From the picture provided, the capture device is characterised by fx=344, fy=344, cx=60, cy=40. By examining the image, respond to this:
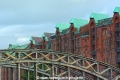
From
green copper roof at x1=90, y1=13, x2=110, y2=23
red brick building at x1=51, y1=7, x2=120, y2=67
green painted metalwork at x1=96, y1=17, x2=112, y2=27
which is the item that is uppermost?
green copper roof at x1=90, y1=13, x2=110, y2=23

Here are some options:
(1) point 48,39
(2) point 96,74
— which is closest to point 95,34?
(1) point 48,39

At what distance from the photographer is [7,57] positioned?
27.5 m

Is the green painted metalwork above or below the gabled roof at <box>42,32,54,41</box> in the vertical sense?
above

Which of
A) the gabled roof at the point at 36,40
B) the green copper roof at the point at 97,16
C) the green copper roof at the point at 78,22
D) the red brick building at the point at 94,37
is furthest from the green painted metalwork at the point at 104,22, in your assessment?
the gabled roof at the point at 36,40

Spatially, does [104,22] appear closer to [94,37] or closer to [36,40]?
[94,37]

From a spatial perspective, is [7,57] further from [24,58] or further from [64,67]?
[64,67]

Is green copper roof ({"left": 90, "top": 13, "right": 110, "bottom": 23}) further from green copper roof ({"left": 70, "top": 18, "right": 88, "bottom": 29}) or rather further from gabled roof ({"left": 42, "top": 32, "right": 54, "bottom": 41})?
gabled roof ({"left": 42, "top": 32, "right": 54, "bottom": 41})

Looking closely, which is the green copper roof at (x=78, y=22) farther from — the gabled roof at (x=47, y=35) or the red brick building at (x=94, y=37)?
the gabled roof at (x=47, y=35)

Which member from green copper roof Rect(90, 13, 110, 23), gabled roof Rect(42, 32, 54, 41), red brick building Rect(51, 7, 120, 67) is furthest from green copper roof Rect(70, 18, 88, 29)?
gabled roof Rect(42, 32, 54, 41)

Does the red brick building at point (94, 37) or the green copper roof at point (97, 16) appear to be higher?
the green copper roof at point (97, 16)

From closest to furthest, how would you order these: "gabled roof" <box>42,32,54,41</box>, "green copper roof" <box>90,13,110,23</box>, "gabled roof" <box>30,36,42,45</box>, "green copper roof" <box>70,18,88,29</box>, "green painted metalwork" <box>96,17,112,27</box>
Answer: "green painted metalwork" <box>96,17,112,27</box>
"green copper roof" <box>90,13,110,23</box>
"green copper roof" <box>70,18,88,29</box>
"gabled roof" <box>42,32,54,41</box>
"gabled roof" <box>30,36,42,45</box>

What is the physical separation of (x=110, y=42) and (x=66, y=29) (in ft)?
67.7

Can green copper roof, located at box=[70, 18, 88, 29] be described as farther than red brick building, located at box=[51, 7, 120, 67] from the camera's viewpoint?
Yes

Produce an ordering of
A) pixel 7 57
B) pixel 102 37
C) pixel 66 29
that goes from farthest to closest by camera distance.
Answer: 1. pixel 66 29
2. pixel 102 37
3. pixel 7 57
